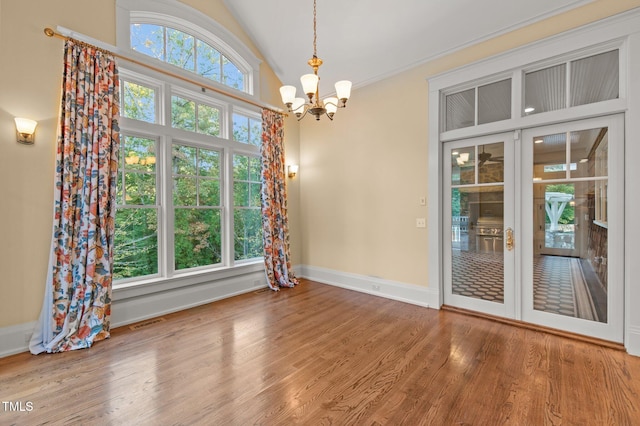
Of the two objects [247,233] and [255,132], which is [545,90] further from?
[247,233]

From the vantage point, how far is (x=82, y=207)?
3.00 metres

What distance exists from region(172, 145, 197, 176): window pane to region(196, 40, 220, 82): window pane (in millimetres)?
1199

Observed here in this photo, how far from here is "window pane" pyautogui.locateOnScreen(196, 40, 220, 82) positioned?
4258 millimetres

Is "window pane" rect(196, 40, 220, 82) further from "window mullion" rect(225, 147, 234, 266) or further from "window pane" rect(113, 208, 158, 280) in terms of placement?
"window pane" rect(113, 208, 158, 280)

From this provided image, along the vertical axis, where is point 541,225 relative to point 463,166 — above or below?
below

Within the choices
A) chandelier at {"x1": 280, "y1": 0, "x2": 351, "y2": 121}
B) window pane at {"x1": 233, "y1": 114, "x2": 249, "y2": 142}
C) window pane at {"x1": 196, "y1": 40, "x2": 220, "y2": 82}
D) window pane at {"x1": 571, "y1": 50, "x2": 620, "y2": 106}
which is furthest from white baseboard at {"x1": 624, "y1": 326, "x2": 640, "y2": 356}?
window pane at {"x1": 196, "y1": 40, "x2": 220, "y2": 82}

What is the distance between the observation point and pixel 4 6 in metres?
2.68

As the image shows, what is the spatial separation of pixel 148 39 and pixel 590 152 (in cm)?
544

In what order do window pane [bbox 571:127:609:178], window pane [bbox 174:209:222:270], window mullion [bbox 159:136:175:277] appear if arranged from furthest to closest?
window pane [bbox 174:209:222:270]
window mullion [bbox 159:136:175:277]
window pane [bbox 571:127:609:178]

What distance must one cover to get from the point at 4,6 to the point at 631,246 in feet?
21.0

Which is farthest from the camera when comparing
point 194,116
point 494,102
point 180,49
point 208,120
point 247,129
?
point 247,129

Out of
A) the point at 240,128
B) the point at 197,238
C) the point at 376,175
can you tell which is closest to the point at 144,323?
the point at 197,238

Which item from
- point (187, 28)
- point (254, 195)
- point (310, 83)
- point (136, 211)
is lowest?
point (136, 211)

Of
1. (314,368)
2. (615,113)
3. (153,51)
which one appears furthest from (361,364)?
(153,51)
